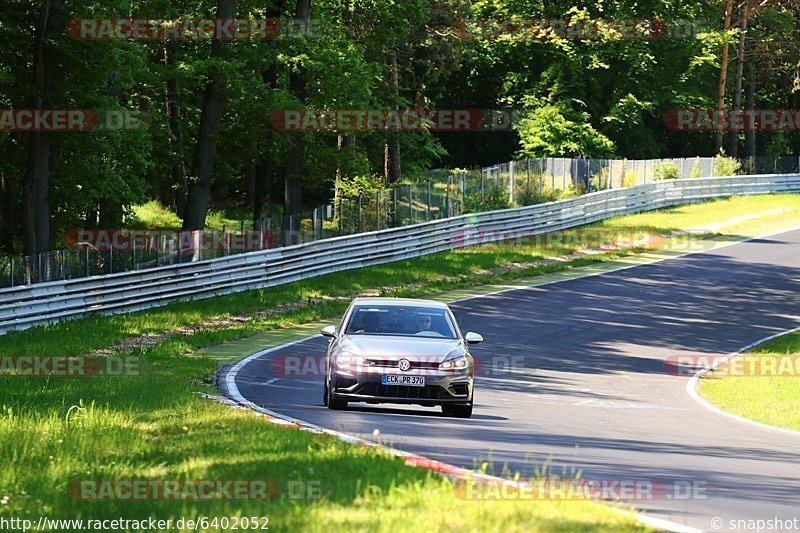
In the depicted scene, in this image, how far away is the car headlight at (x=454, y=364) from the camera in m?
17.5

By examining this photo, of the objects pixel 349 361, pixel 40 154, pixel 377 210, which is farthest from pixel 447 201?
pixel 349 361

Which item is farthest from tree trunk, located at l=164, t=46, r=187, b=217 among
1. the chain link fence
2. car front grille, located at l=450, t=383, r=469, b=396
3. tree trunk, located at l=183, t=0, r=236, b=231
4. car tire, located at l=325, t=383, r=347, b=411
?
car front grille, located at l=450, t=383, r=469, b=396

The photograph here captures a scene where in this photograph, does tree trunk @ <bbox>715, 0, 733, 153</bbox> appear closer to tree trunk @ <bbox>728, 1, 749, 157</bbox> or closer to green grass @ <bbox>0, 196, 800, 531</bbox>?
tree trunk @ <bbox>728, 1, 749, 157</bbox>

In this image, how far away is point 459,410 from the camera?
1789 cm

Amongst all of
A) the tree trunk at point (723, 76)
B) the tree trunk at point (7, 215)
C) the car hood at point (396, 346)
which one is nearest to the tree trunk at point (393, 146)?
the tree trunk at point (7, 215)

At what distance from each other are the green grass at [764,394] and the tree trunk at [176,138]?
77.5 ft

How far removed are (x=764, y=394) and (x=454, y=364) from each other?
27.5 ft

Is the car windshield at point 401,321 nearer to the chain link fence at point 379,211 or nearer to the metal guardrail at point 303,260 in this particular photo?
the metal guardrail at point 303,260

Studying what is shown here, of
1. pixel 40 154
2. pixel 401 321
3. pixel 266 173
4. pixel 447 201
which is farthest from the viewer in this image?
pixel 266 173

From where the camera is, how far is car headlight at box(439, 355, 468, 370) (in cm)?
1747

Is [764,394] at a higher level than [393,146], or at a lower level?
lower

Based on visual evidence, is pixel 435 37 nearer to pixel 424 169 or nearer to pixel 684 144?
pixel 424 169

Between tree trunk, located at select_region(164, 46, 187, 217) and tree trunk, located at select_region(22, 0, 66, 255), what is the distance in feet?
30.2

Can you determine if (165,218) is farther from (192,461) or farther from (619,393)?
(192,461)
